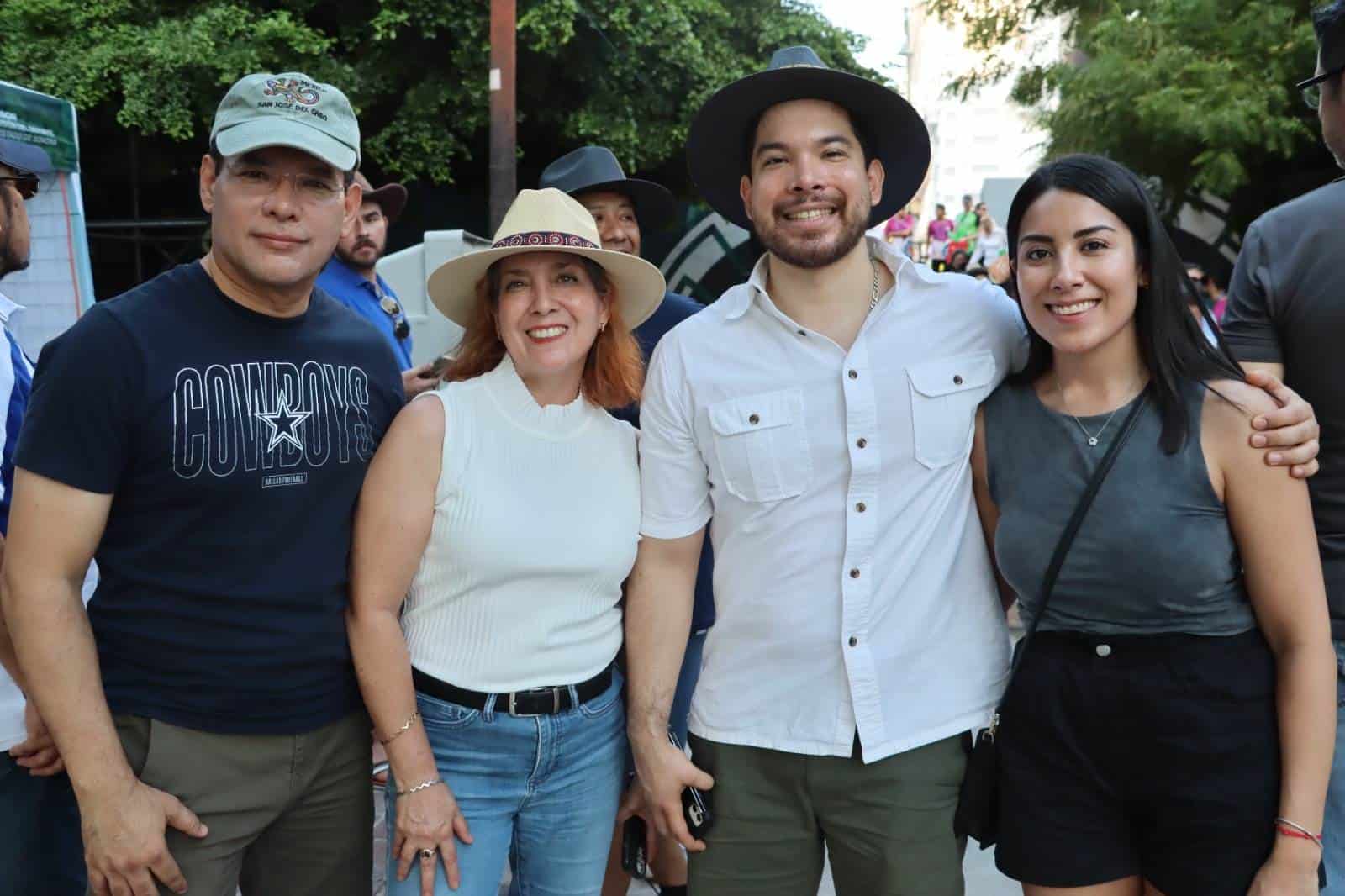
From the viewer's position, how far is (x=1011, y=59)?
14.4m

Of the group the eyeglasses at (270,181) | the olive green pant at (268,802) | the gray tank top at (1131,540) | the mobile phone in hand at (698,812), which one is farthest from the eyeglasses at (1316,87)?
the olive green pant at (268,802)

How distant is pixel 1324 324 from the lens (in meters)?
2.23

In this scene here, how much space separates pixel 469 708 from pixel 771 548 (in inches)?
28.9

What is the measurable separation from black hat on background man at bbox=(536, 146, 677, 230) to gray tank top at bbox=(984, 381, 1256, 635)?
2.23 meters

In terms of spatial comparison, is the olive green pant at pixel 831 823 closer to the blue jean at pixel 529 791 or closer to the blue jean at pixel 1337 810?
the blue jean at pixel 529 791

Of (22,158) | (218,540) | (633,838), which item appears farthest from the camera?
(22,158)

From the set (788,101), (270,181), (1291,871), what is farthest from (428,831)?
(788,101)

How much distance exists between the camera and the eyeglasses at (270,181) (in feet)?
7.33

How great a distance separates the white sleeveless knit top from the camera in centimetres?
229

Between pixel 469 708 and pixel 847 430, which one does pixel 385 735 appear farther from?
pixel 847 430

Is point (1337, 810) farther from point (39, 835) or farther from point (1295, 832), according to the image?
point (39, 835)

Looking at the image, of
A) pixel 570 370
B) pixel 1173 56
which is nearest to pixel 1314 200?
pixel 570 370

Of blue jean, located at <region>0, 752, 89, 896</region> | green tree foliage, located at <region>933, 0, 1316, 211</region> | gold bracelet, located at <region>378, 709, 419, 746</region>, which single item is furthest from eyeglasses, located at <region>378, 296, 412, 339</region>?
green tree foliage, located at <region>933, 0, 1316, 211</region>

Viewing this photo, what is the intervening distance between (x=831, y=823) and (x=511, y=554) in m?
0.92
